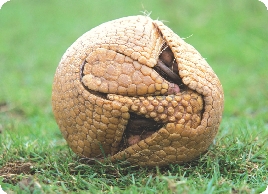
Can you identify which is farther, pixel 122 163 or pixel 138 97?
pixel 122 163

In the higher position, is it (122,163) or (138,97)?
(138,97)

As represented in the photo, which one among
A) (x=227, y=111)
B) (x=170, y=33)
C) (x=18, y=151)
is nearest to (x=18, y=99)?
(x=18, y=151)

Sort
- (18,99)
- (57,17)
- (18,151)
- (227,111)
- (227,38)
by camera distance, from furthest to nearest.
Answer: (57,17) → (227,38) → (18,99) → (227,111) → (18,151)

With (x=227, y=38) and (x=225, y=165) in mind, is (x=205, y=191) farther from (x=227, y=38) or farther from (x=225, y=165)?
(x=227, y=38)
